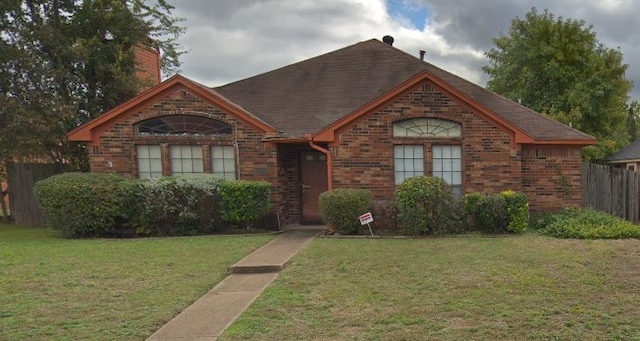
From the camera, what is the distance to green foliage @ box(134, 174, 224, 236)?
31.6 ft

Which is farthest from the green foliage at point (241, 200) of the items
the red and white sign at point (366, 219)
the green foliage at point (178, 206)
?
the red and white sign at point (366, 219)

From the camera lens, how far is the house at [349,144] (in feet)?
33.7

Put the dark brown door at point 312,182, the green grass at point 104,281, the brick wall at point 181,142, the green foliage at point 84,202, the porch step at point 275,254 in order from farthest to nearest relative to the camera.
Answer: the dark brown door at point 312,182 → the brick wall at point 181,142 → the green foliage at point 84,202 → the porch step at point 275,254 → the green grass at point 104,281

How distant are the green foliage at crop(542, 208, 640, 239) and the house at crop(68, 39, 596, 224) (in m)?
1.17

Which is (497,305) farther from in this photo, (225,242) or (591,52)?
(591,52)

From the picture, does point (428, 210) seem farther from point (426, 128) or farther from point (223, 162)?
point (223, 162)

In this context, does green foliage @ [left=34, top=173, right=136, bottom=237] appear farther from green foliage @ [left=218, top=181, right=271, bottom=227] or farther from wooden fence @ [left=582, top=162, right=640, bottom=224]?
wooden fence @ [left=582, top=162, right=640, bottom=224]

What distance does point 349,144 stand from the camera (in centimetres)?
1038

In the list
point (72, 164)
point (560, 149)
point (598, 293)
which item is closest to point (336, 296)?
point (598, 293)

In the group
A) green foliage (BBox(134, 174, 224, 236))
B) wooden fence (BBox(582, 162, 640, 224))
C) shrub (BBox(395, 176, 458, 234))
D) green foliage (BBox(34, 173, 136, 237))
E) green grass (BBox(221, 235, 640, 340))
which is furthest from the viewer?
wooden fence (BBox(582, 162, 640, 224))

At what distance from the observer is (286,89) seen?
1327cm

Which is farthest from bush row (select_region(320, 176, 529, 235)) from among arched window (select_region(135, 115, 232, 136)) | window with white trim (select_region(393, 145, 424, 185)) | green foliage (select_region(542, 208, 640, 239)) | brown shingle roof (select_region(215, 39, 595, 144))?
arched window (select_region(135, 115, 232, 136))

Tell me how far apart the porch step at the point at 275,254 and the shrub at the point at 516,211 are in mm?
4570

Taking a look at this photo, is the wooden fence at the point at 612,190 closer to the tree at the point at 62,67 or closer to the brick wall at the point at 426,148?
the brick wall at the point at 426,148
